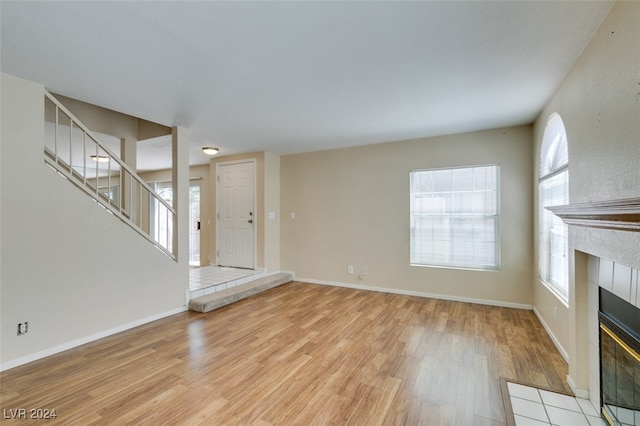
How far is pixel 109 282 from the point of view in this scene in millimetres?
3047

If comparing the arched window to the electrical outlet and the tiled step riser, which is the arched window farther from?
the electrical outlet

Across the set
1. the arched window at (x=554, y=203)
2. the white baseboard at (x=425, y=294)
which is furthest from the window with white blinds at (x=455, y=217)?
the arched window at (x=554, y=203)

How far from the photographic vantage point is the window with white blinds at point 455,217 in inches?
157

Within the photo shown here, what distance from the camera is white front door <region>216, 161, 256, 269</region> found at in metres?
5.47

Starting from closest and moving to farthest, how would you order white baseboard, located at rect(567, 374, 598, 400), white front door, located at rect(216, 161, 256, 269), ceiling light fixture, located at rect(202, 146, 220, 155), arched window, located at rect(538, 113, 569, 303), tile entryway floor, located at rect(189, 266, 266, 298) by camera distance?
white baseboard, located at rect(567, 374, 598, 400), arched window, located at rect(538, 113, 569, 303), tile entryway floor, located at rect(189, 266, 266, 298), ceiling light fixture, located at rect(202, 146, 220, 155), white front door, located at rect(216, 161, 256, 269)

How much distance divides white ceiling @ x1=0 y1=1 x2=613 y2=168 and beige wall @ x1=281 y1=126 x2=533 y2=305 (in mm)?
800

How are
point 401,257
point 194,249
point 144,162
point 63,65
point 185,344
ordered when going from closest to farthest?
point 63,65 < point 185,344 < point 401,257 < point 144,162 < point 194,249

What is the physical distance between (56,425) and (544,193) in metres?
4.80

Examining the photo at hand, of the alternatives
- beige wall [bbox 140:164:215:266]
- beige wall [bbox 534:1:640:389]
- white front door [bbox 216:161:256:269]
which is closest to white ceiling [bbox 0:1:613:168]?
beige wall [bbox 534:1:640:389]

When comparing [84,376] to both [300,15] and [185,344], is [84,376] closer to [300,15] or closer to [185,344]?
[185,344]

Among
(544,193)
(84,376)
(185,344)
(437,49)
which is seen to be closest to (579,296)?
(544,193)

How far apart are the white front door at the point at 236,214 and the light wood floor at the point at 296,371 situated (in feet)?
6.63

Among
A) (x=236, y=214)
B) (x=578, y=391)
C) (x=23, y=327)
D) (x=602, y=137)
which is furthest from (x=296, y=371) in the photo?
(x=236, y=214)

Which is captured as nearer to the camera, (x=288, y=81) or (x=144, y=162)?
(x=288, y=81)
